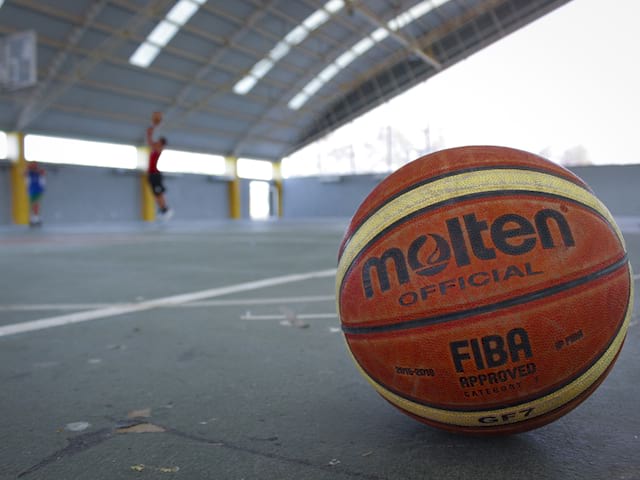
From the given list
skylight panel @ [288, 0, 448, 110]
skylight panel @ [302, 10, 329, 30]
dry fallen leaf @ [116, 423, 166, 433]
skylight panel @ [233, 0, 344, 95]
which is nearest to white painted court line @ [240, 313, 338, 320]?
dry fallen leaf @ [116, 423, 166, 433]

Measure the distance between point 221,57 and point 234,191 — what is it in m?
12.8

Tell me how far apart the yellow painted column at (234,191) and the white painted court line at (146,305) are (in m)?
29.4

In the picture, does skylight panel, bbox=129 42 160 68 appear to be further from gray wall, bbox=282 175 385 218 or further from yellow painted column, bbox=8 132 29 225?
gray wall, bbox=282 175 385 218

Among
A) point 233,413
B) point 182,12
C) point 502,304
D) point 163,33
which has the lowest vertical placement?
point 233,413

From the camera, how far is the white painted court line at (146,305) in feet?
8.76

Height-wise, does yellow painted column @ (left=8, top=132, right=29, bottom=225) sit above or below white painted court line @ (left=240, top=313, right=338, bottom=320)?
above

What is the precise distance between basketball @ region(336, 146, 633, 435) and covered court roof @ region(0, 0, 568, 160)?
725 inches

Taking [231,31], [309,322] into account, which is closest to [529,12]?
[231,31]

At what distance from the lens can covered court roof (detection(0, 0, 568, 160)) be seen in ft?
61.5

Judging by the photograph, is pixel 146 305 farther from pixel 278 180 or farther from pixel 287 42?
pixel 278 180

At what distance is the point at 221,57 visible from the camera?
22.7m

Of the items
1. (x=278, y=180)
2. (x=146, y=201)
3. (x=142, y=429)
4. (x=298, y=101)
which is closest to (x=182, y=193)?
(x=146, y=201)

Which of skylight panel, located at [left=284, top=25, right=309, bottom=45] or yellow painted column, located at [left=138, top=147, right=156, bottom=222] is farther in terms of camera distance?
yellow painted column, located at [left=138, top=147, right=156, bottom=222]

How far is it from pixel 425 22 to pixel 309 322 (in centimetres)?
2470
